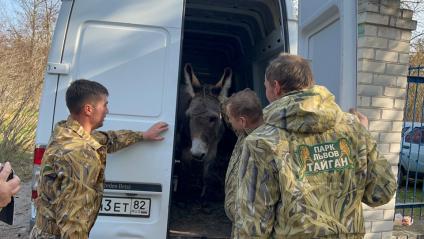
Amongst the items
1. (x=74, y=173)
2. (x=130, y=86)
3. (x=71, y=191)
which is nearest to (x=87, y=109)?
(x=74, y=173)

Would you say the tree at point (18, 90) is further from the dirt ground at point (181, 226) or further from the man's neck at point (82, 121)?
the man's neck at point (82, 121)

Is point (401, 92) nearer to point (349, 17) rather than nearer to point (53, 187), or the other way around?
point (349, 17)

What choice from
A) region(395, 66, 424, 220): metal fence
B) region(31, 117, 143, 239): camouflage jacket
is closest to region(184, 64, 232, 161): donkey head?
region(31, 117, 143, 239): camouflage jacket

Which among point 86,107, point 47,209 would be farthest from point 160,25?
point 47,209

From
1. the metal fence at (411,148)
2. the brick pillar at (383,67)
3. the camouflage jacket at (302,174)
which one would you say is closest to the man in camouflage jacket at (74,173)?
the camouflage jacket at (302,174)

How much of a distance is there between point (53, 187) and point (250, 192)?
1.34m

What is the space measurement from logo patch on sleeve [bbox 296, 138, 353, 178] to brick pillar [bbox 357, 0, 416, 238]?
2942 millimetres

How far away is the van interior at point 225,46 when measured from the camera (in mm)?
4520

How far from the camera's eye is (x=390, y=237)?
5609 mm

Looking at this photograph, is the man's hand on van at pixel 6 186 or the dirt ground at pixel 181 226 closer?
the man's hand on van at pixel 6 186

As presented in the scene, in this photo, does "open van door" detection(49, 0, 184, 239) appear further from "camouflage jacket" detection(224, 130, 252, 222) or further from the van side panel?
"camouflage jacket" detection(224, 130, 252, 222)

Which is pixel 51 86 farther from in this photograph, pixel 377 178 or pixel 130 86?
pixel 377 178

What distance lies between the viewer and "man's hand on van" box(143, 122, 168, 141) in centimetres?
353

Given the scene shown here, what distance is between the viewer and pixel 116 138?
340 centimetres
